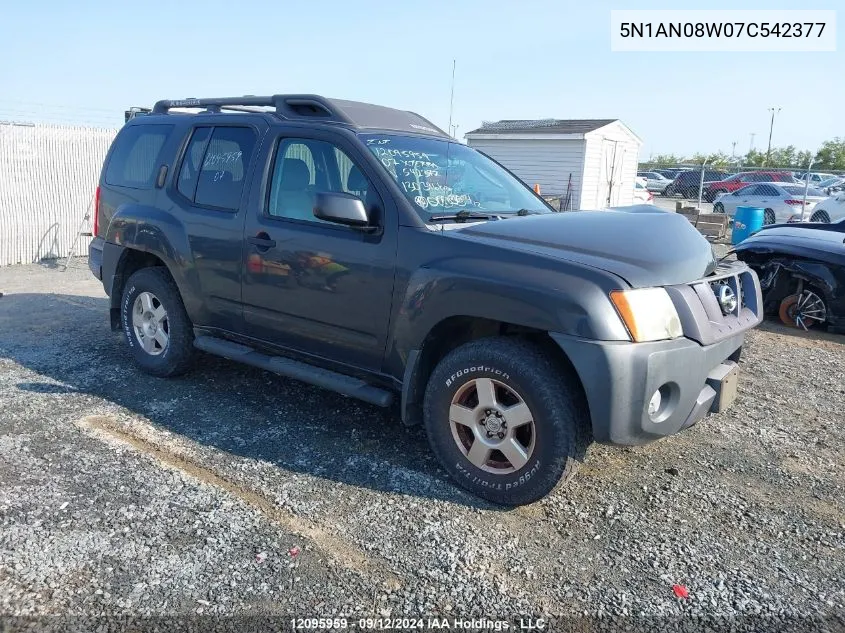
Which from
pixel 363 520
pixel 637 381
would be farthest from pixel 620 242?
pixel 363 520

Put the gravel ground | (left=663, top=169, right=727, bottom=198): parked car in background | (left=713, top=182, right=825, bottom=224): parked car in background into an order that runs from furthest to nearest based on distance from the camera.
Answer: (left=663, top=169, right=727, bottom=198): parked car in background < (left=713, top=182, right=825, bottom=224): parked car in background < the gravel ground

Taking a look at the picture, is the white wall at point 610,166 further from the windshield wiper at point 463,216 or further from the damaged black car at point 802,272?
the windshield wiper at point 463,216

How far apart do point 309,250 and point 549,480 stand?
1.91 m

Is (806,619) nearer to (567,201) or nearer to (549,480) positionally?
(549,480)

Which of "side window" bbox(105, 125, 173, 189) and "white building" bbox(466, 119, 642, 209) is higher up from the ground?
"white building" bbox(466, 119, 642, 209)

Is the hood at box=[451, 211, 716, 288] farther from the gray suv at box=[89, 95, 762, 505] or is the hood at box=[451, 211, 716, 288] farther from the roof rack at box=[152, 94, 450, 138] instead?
the roof rack at box=[152, 94, 450, 138]

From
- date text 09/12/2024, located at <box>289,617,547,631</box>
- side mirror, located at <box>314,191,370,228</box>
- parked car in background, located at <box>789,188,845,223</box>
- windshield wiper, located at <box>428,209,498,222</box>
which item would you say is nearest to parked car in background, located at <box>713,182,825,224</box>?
parked car in background, located at <box>789,188,845,223</box>

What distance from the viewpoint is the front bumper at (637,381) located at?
121 inches

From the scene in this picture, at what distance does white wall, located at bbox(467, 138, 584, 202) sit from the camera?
19.9m

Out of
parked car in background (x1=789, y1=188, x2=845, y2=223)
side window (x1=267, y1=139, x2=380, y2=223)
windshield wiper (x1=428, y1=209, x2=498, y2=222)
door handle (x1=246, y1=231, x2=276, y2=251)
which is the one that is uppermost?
parked car in background (x1=789, y1=188, x2=845, y2=223)

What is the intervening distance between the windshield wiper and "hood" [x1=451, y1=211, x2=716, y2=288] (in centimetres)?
18

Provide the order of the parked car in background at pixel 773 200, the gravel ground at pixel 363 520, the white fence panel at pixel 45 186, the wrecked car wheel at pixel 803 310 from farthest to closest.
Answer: the parked car in background at pixel 773 200, the white fence panel at pixel 45 186, the wrecked car wheel at pixel 803 310, the gravel ground at pixel 363 520

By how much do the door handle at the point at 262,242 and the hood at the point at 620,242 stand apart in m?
1.28

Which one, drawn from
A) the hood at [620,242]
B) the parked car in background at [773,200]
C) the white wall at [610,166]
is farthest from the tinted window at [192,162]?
the parked car in background at [773,200]
